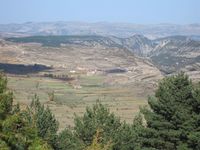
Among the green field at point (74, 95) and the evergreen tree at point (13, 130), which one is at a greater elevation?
the evergreen tree at point (13, 130)

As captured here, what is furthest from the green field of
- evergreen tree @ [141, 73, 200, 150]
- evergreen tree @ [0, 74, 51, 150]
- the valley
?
evergreen tree @ [0, 74, 51, 150]

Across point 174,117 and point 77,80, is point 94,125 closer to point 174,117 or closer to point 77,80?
point 174,117

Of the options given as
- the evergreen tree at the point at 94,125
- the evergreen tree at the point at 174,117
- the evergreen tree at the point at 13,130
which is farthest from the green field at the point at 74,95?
the evergreen tree at the point at 13,130

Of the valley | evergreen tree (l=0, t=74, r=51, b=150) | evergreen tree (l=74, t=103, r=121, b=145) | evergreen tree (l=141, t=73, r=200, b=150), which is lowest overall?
the valley

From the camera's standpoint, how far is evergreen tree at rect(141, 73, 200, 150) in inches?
1016

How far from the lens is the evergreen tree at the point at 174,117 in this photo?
25.8 meters

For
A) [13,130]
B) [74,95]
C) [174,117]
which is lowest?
[74,95]

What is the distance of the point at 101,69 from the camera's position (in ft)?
560

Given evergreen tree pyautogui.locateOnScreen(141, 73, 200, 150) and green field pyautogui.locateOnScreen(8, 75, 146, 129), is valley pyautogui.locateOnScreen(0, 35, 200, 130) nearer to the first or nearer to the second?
green field pyautogui.locateOnScreen(8, 75, 146, 129)

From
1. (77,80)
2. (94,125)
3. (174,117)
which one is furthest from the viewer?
(77,80)

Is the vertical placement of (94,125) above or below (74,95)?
above

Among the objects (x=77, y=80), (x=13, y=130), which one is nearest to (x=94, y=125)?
(x=13, y=130)

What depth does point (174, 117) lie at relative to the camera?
2617 cm

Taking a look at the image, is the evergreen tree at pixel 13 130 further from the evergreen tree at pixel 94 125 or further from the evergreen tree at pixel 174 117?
the evergreen tree at pixel 94 125
